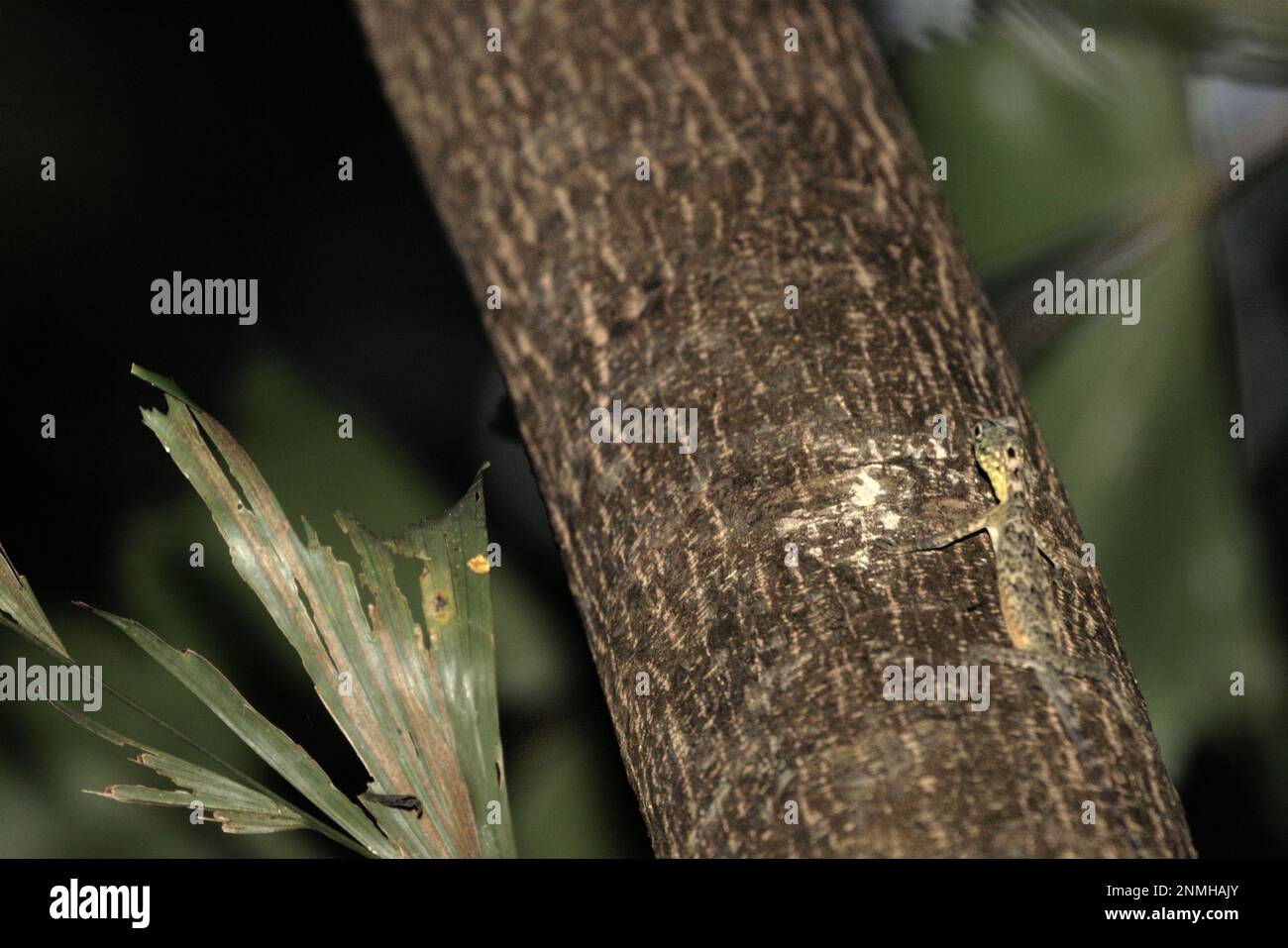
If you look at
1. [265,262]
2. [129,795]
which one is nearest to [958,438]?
[129,795]

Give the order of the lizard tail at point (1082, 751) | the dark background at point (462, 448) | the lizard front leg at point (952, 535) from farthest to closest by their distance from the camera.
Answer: the dark background at point (462, 448)
the lizard front leg at point (952, 535)
the lizard tail at point (1082, 751)

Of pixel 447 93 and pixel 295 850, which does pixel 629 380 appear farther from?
pixel 295 850

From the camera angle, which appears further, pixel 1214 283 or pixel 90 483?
pixel 90 483

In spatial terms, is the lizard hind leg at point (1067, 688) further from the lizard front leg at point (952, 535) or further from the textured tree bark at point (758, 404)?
the lizard front leg at point (952, 535)

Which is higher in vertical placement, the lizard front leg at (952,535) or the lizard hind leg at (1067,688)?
the lizard front leg at (952,535)

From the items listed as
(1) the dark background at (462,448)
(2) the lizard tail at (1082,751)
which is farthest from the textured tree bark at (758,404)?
(1) the dark background at (462,448)

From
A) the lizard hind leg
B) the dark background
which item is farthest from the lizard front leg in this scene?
the dark background

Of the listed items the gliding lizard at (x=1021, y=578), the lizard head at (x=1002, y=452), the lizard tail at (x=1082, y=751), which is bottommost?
the lizard tail at (x=1082, y=751)

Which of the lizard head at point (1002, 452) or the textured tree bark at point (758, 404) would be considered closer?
the textured tree bark at point (758, 404)

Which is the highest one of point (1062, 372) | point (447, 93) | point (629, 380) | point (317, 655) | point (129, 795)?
point (447, 93)
